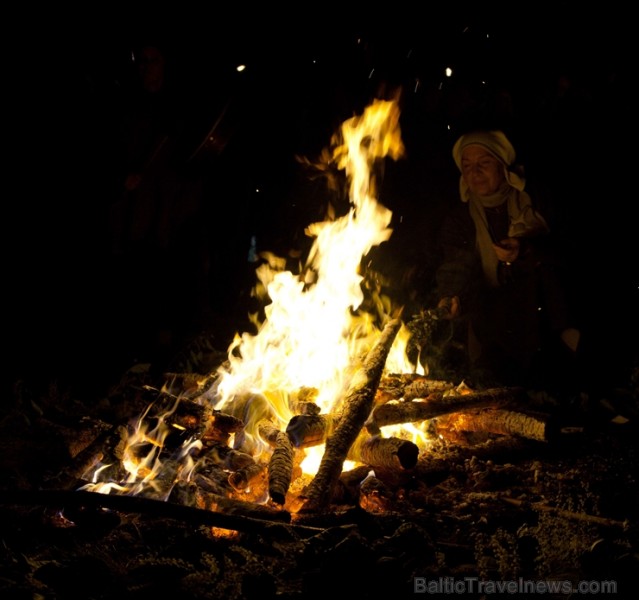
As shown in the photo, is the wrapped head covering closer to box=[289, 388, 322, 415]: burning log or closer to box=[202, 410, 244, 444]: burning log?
box=[289, 388, 322, 415]: burning log

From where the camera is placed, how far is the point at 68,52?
20.9 ft

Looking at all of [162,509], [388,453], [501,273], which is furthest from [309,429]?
[501,273]

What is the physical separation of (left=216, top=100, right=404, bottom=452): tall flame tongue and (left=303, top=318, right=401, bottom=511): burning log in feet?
1.19

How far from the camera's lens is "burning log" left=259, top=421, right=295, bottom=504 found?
2990mm

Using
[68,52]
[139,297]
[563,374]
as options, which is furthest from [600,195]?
[68,52]

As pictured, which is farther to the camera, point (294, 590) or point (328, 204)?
point (328, 204)

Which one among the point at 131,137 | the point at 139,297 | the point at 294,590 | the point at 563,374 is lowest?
→ the point at 294,590

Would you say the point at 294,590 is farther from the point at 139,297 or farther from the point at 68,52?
the point at 68,52

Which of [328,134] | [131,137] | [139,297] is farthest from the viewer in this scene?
[328,134]

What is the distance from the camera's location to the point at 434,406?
4.21m

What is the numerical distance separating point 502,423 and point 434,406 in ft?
2.16

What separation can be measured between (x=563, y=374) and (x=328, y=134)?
5.60 meters

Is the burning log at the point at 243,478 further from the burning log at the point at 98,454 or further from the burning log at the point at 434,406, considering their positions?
the burning log at the point at 434,406

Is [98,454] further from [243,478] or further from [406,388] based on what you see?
[406,388]
